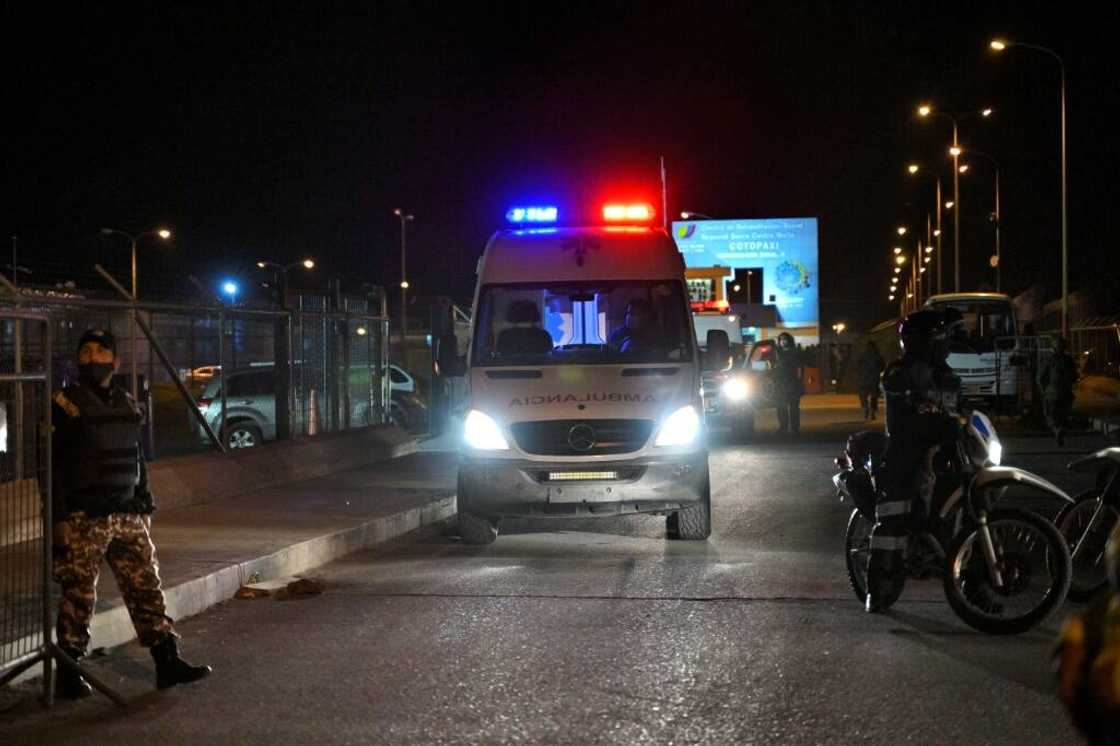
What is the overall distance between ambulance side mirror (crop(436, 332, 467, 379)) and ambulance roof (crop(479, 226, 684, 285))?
2.14 feet

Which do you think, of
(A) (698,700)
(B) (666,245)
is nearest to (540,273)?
(B) (666,245)

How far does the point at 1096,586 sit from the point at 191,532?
7.18m

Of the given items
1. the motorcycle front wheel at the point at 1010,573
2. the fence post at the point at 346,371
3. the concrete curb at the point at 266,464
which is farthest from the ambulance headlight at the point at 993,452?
the fence post at the point at 346,371

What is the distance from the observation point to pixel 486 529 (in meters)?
11.8

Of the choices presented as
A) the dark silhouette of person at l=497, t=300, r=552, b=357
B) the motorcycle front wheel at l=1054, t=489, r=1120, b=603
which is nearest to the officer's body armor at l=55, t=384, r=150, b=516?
the dark silhouette of person at l=497, t=300, r=552, b=357

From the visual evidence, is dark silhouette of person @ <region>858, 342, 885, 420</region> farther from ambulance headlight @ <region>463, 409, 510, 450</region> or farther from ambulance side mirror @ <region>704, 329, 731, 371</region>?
ambulance headlight @ <region>463, 409, 510, 450</region>

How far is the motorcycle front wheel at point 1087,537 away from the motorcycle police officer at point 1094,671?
632 centimetres

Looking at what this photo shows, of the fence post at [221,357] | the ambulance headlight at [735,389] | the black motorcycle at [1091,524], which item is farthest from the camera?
the ambulance headlight at [735,389]

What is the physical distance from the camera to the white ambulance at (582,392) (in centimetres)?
1109

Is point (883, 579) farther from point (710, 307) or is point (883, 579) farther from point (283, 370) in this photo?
point (710, 307)

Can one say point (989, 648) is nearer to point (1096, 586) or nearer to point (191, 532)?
point (1096, 586)

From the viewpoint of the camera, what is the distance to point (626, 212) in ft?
43.3

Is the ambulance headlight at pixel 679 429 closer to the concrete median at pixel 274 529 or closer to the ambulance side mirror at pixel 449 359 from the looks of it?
the ambulance side mirror at pixel 449 359

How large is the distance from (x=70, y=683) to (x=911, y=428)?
15.9 ft
